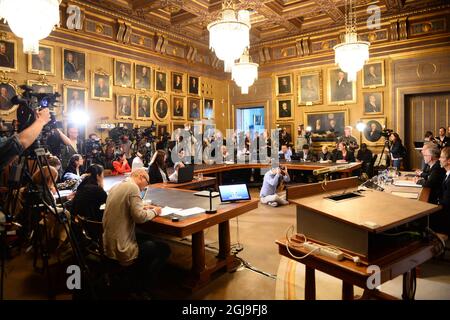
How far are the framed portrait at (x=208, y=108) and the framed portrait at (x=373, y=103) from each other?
621 cm

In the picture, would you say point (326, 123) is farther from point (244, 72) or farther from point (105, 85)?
point (105, 85)

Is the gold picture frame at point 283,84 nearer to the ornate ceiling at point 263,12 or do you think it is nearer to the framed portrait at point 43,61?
the ornate ceiling at point 263,12

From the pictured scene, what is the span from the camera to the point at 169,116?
461 inches

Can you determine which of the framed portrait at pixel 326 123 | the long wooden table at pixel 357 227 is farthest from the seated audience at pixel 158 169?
the framed portrait at pixel 326 123

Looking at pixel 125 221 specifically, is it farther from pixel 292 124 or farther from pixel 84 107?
pixel 292 124

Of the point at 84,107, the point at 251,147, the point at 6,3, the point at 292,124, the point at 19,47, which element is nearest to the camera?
the point at 6,3

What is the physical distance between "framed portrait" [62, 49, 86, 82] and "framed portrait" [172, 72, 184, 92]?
3.54 metres

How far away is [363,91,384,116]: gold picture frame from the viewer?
1095 cm

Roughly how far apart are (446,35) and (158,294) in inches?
446

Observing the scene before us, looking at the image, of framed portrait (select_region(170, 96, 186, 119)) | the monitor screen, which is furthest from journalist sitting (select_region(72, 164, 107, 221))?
framed portrait (select_region(170, 96, 186, 119))

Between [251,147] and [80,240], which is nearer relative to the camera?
[80,240]

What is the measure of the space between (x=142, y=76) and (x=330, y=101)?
7.14m

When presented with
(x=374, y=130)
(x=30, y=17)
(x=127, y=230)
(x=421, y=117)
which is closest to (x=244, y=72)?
(x=30, y=17)

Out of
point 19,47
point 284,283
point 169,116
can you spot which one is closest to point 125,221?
point 284,283
